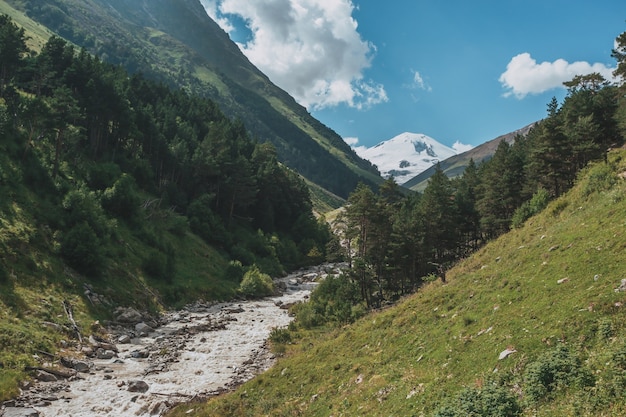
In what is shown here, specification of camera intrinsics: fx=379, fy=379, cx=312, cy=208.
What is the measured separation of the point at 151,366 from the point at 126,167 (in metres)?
62.9

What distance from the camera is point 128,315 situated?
45094mm

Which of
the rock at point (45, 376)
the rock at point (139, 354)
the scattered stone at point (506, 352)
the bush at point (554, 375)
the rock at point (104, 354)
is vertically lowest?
the rock at point (139, 354)

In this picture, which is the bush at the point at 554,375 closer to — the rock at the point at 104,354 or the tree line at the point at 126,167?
the rock at the point at 104,354

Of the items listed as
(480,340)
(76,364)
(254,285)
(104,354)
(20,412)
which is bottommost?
(254,285)

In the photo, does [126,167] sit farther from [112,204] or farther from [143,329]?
[143,329]

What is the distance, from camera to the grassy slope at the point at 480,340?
13914mm

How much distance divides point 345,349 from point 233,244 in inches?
2684

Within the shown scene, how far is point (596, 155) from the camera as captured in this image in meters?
51.6

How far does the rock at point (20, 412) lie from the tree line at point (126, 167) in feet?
82.6

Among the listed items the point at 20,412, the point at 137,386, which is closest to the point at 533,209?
the point at 137,386

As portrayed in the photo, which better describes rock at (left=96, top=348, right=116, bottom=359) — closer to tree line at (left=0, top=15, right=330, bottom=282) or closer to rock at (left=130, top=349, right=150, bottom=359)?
rock at (left=130, top=349, right=150, bottom=359)

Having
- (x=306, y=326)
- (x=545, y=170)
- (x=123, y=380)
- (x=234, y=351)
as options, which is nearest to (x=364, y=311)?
(x=306, y=326)

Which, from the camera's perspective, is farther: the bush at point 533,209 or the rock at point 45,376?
the bush at point 533,209

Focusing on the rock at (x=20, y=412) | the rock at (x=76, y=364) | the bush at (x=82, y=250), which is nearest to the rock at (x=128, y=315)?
the bush at (x=82, y=250)
